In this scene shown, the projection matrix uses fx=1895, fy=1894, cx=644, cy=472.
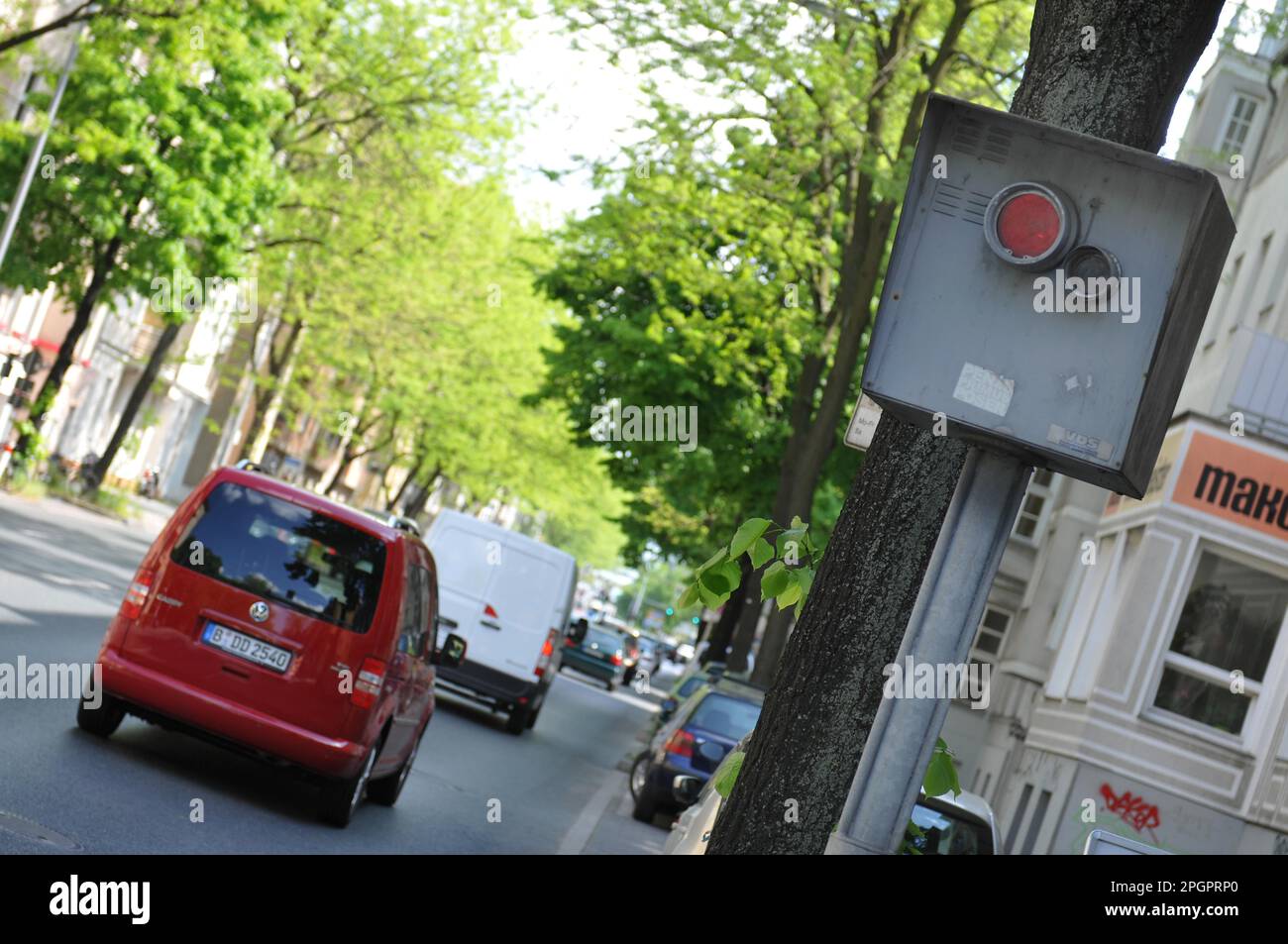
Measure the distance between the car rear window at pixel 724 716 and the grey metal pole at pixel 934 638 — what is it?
14.4 metres

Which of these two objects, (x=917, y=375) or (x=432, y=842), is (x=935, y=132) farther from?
(x=432, y=842)

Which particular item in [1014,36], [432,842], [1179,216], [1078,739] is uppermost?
[1014,36]

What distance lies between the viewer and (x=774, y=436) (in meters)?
33.2

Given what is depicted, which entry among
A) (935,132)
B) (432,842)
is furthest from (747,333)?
(935,132)

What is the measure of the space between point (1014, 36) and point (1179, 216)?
1821 centimetres

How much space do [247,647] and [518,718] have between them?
42.8ft

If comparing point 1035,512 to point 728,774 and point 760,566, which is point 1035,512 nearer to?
point 728,774

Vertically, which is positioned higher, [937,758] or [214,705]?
[937,758]

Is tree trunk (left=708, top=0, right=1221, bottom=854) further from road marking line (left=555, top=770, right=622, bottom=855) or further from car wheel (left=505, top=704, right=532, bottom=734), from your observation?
car wheel (left=505, top=704, right=532, bottom=734)

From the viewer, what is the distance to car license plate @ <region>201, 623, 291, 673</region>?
11.1 metres

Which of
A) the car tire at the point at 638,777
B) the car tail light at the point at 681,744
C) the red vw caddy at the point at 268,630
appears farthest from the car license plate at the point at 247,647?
the car tire at the point at 638,777
